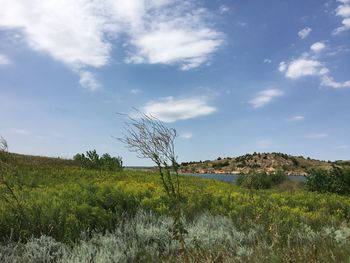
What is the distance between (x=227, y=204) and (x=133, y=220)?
269 cm

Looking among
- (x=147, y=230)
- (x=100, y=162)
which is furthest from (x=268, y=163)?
(x=147, y=230)

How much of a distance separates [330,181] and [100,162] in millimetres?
14754

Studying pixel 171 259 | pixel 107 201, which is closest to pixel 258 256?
pixel 171 259

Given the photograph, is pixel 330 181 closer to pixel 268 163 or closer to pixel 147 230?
pixel 147 230

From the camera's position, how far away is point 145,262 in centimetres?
593

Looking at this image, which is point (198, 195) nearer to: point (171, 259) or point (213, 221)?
point (213, 221)

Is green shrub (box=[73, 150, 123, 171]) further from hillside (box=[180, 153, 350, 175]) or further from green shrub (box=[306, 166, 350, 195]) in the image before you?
hillside (box=[180, 153, 350, 175])

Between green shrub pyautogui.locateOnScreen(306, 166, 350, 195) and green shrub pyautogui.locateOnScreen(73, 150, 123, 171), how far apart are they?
482 inches

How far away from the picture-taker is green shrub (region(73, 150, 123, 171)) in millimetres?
27263

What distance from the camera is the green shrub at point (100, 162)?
89.4 feet

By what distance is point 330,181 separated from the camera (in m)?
19.3

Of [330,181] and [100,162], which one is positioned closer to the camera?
[330,181]

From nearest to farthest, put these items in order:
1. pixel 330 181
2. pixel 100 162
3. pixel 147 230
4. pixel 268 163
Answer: pixel 147 230 < pixel 330 181 < pixel 100 162 < pixel 268 163

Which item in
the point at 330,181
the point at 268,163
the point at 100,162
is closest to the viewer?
the point at 330,181
